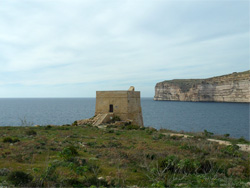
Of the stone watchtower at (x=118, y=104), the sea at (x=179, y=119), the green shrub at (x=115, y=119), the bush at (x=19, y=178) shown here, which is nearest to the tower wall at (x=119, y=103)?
the stone watchtower at (x=118, y=104)

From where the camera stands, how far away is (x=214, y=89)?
9762 cm

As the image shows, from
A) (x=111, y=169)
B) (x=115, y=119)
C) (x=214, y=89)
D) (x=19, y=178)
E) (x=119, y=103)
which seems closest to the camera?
(x=19, y=178)

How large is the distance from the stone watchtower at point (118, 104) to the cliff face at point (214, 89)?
73004 millimetres

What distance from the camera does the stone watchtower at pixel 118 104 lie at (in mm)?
22578

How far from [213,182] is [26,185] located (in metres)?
5.05

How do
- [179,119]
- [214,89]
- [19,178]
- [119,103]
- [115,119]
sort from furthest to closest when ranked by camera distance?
[214,89]
[179,119]
[119,103]
[115,119]
[19,178]

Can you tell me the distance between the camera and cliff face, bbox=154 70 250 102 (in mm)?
83188

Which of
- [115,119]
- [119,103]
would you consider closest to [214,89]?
[119,103]

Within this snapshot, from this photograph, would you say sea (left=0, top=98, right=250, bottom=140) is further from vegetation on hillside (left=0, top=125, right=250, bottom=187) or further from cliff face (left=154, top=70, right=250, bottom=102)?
cliff face (left=154, top=70, right=250, bottom=102)

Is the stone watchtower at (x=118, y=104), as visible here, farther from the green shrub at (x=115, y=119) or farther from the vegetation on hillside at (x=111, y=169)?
the vegetation on hillside at (x=111, y=169)

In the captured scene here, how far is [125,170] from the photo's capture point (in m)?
6.82

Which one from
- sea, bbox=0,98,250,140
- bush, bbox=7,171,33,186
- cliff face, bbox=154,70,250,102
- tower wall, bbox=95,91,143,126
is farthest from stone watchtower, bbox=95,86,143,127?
cliff face, bbox=154,70,250,102

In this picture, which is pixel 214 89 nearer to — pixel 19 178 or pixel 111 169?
pixel 111 169

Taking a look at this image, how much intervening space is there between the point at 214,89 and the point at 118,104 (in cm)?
8720
